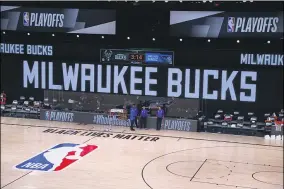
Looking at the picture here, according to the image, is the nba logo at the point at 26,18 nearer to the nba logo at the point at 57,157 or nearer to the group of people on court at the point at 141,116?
the group of people on court at the point at 141,116

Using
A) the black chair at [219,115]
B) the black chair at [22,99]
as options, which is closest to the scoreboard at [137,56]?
the black chair at [219,115]

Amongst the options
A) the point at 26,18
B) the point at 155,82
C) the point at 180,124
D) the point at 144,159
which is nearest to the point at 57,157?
the point at 144,159

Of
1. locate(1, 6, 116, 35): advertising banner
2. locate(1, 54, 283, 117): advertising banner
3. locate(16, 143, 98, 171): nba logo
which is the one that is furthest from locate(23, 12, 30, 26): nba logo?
locate(16, 143, 98, 171): nba logo

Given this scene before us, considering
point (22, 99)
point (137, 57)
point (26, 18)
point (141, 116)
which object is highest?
point (26, 18)

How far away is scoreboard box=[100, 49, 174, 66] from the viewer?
94.5 ft

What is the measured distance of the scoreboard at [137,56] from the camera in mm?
28812

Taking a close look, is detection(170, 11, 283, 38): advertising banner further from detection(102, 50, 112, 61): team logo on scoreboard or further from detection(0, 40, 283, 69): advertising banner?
detection(102, 50, 112, 61): team logo on scoreboard

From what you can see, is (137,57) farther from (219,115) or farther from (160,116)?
(219,115)

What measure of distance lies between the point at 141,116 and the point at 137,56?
365cm

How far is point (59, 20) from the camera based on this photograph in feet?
99.8

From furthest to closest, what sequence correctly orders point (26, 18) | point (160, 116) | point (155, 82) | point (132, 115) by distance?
point (26, 18), point (155, 82), point (160, 116), point (132, 115)

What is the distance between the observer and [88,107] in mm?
31062

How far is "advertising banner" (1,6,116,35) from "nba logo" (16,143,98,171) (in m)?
8.60

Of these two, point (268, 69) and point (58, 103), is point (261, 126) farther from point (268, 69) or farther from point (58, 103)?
point (58, 103)
